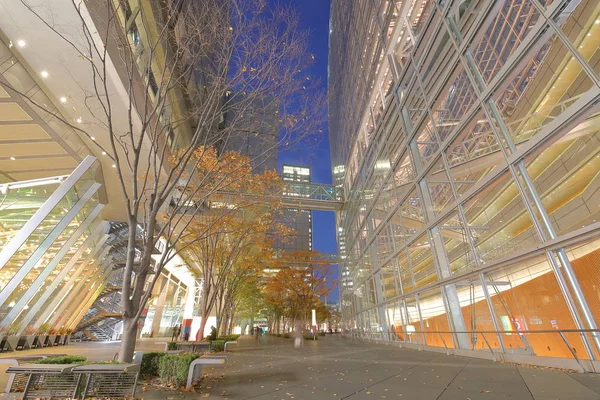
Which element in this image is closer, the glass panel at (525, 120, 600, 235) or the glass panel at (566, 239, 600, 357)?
the glass panel at (566, 239, 600, 357)

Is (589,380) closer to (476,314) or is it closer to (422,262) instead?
(476,314)

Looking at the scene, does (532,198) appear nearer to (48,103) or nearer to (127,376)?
(127,376)

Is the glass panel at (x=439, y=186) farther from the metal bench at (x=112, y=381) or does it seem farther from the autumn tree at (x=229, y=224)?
the metal bench at (x=112, y=381)

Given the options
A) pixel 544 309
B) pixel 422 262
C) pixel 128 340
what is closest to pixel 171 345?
pixel 128 340

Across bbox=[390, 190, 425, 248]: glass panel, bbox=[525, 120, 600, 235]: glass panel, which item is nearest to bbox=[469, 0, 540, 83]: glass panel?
bbox=[525, 120, 600, 235]: glass panel

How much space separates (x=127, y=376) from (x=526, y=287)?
8.82m

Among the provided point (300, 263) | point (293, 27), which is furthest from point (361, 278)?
point (293, 27)

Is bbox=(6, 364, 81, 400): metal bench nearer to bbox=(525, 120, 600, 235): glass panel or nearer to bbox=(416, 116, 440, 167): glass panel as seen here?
bbox=(525, 120, 600, 235): glass panel

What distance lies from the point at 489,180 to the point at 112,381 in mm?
9788

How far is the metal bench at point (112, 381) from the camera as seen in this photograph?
4586mm

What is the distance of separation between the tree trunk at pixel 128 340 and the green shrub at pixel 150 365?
674mm

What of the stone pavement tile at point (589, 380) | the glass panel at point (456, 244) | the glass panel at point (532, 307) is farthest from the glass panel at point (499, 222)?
the stone pavement tile at point (589, 380)

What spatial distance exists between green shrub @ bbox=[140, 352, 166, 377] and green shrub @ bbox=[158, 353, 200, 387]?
0.68 m

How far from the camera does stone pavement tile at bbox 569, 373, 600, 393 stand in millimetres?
4298
